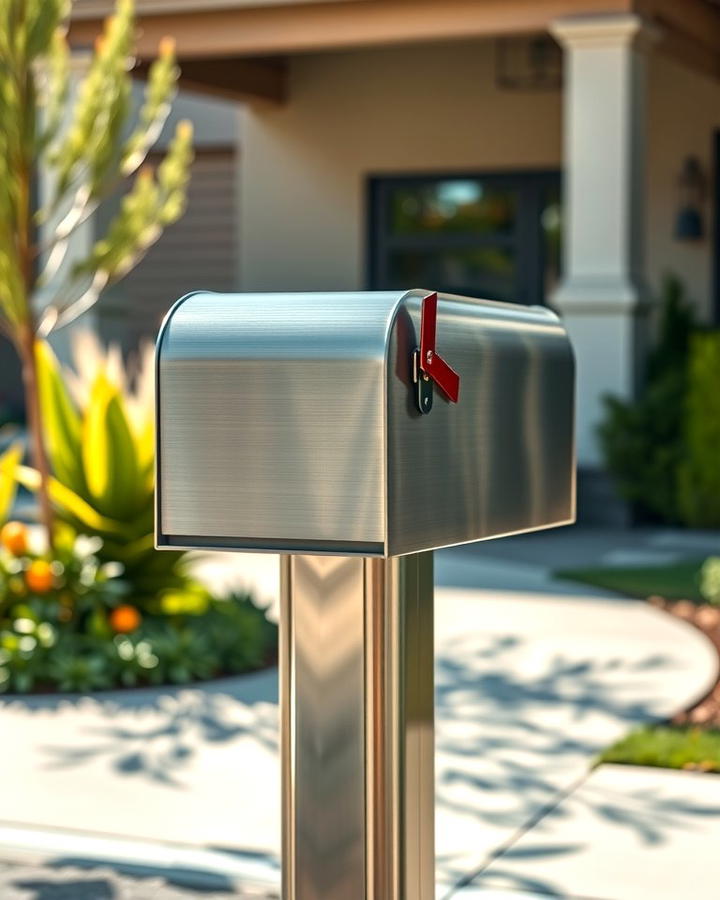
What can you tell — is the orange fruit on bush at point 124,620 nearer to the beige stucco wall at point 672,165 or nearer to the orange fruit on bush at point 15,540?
the orange fruit on bush at point 15,540

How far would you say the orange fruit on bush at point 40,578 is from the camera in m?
6.44

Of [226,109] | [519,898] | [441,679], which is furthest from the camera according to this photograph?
[226,109]

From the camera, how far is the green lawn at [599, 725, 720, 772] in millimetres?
5078

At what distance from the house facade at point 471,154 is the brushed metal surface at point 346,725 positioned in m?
9.28

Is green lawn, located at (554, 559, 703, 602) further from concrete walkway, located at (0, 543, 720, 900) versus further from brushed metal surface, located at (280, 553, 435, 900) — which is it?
brushed metal surface, located at (280, 553, 435, 900)

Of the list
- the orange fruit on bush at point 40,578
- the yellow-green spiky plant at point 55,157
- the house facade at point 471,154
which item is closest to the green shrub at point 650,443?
the house facade at point 471,154

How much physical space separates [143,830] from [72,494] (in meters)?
2.51

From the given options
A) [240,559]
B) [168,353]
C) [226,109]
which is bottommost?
[240,559]

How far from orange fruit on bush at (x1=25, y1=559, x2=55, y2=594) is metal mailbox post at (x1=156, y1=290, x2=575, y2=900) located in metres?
4.05

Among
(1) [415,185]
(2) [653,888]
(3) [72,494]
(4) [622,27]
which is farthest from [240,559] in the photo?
(1) [415,185]

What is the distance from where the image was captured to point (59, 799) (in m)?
4.72

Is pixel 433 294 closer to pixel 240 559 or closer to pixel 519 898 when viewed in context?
pixel 519 898

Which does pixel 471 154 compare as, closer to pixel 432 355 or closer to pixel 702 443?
pixel 702 443

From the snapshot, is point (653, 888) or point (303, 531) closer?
point (303, 531)
